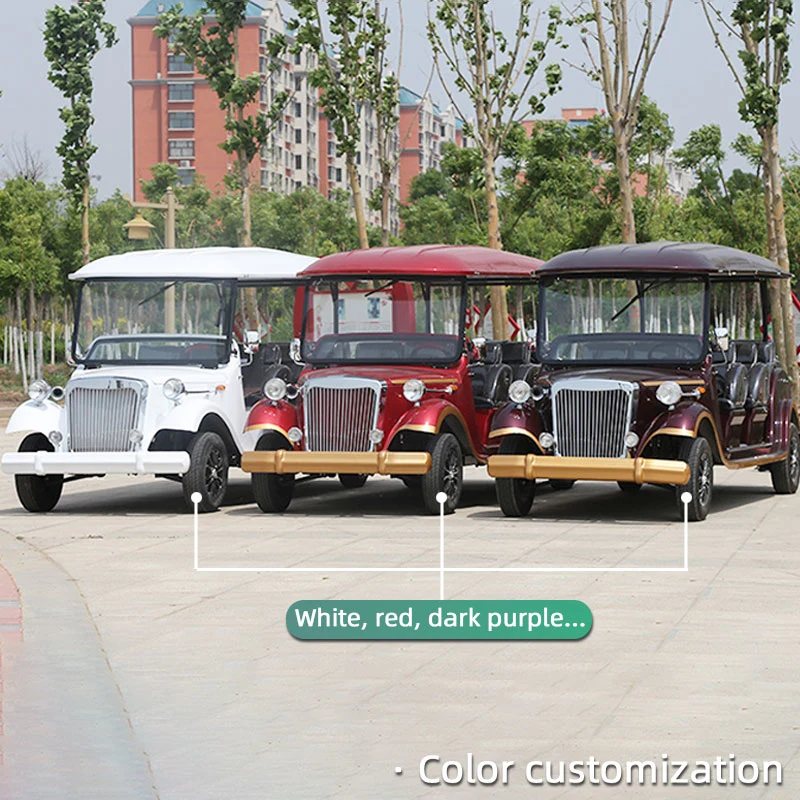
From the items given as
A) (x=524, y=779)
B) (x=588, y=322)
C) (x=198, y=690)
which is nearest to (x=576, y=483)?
(x=588, y=322)

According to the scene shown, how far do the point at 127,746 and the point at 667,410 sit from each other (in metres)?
9.09

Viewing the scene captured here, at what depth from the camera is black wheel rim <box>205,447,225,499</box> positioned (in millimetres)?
16234

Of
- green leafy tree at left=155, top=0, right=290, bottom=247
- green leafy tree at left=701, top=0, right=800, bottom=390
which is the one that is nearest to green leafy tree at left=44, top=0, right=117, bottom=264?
green leafy tree at left=155, top=0, right=290, bottom=247

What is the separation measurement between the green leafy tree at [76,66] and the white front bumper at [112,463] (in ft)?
81.7

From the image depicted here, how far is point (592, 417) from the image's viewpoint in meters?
15.2

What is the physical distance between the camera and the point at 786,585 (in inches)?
447

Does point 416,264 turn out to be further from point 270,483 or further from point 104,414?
point 104,414

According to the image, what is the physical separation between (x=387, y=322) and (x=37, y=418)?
11.4 ft

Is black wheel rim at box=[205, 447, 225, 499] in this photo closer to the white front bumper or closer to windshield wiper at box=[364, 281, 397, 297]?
the white front bumper

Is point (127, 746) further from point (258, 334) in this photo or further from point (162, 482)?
point (162, 482)

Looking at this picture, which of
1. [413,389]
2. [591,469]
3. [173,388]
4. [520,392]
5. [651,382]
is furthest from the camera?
[173,388]

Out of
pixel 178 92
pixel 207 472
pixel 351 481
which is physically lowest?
pixel 351 481

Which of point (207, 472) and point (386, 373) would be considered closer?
point (386, 373)

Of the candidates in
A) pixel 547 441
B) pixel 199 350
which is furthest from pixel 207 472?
pixel 547 441
